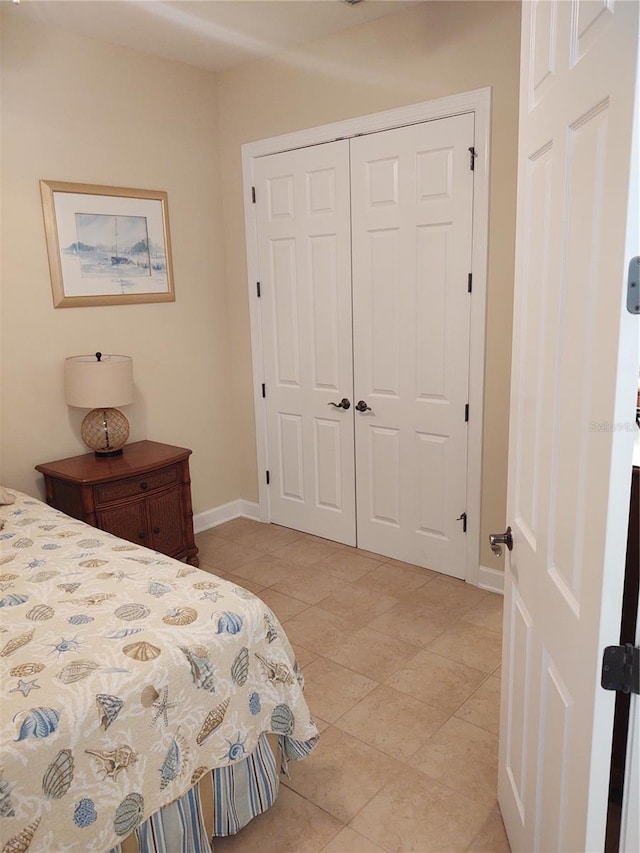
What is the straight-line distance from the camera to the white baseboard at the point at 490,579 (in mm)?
3266

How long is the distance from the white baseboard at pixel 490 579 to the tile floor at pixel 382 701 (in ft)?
0.16

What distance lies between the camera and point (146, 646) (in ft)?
5.35

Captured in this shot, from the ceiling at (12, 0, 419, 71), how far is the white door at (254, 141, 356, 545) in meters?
0.56

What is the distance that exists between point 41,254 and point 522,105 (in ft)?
8.30

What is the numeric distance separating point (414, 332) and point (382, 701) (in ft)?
5.82

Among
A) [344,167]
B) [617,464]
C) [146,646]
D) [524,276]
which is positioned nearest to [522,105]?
[524,276]

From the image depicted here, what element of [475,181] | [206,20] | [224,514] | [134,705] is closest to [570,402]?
[134,705]

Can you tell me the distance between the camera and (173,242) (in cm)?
385

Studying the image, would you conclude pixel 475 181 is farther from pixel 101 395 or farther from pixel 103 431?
pixel 103 431

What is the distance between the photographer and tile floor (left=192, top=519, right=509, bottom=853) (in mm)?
1916

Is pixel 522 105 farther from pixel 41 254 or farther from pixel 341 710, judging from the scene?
pixel 41 254

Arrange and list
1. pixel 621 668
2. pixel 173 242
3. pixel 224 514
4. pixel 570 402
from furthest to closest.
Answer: pixel 224 514, pixel 173 242, pixel 570 402, pixel 621 668

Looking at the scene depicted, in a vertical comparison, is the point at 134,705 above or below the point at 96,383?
below

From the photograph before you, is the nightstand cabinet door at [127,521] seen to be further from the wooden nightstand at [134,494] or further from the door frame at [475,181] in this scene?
the door frame at [475,181]
